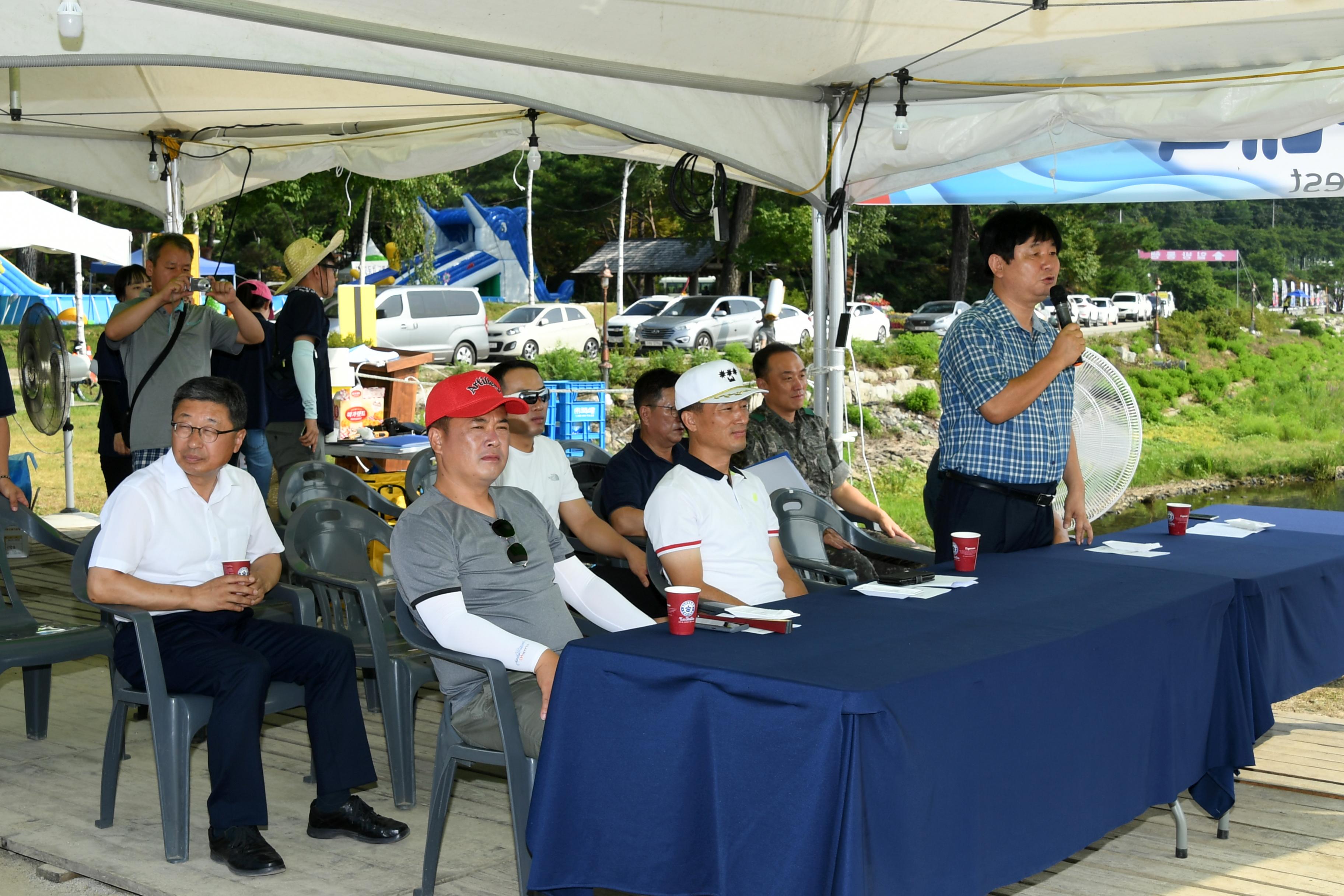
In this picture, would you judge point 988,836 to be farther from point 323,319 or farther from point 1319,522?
point 323,319

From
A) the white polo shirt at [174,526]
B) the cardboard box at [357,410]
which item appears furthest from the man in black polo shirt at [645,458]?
the cardboard box at [357,410]

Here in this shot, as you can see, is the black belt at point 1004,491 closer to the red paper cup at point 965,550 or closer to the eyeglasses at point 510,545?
the red paper cup at point 965,550

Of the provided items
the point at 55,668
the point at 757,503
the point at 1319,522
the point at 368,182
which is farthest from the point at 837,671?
the point at 368,182

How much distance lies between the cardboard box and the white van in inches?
496

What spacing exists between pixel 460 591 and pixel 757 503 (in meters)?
0.96

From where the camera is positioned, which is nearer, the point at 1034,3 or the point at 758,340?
the point at 1034,3

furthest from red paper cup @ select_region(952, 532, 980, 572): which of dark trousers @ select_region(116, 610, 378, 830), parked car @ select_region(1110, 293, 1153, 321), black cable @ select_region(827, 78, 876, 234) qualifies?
parked car @ select_region(1110, 293, 1153, 321)

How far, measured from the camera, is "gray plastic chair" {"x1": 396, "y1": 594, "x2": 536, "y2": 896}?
2.85 m

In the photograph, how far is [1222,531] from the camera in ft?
13.5

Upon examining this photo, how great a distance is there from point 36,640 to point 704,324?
70.0 ft

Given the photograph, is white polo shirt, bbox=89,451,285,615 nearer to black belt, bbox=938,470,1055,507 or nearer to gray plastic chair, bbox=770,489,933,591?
gray plastic chair, bbox=770,489,933,591

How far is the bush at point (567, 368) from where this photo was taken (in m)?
19.9

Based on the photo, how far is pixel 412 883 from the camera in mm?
3188

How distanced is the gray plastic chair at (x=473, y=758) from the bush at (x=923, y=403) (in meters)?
17.6
